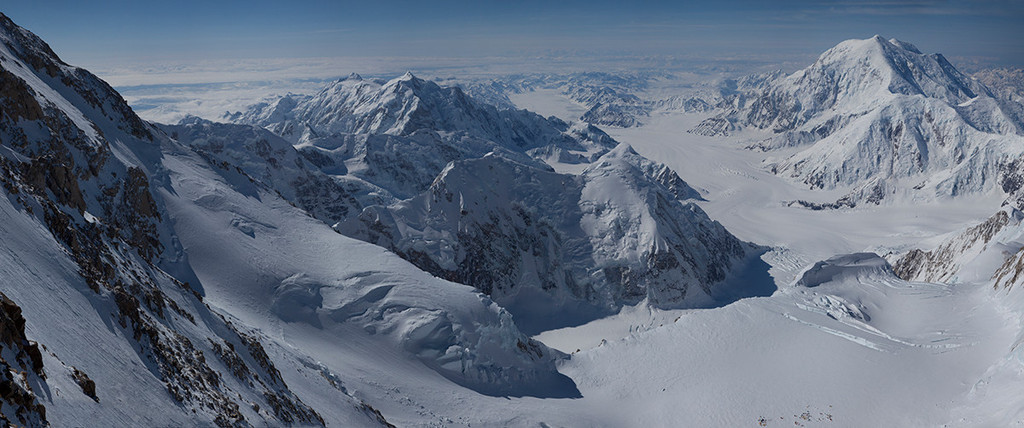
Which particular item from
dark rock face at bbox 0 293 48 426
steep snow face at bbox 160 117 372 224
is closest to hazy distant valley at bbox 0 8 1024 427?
dark rock face at bbox 0 293 48 426

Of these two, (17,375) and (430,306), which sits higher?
(17,375)

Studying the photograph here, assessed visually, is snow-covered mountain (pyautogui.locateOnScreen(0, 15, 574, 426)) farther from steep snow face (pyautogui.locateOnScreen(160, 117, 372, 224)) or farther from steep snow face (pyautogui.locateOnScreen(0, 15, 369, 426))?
steep snow face (pyautogui.locateOnScreen(160, 117, 372, 224))

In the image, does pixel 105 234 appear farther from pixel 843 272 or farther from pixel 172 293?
pixel 843 272

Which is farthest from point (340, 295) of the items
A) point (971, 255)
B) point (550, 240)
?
point (971, 255)

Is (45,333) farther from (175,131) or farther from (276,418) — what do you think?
(175,131)

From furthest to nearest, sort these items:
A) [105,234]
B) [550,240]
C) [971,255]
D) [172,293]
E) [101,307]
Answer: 1. [550,240]
2. [971,255]
3. [172,293]
4. [105,234]
5. [101,307]
